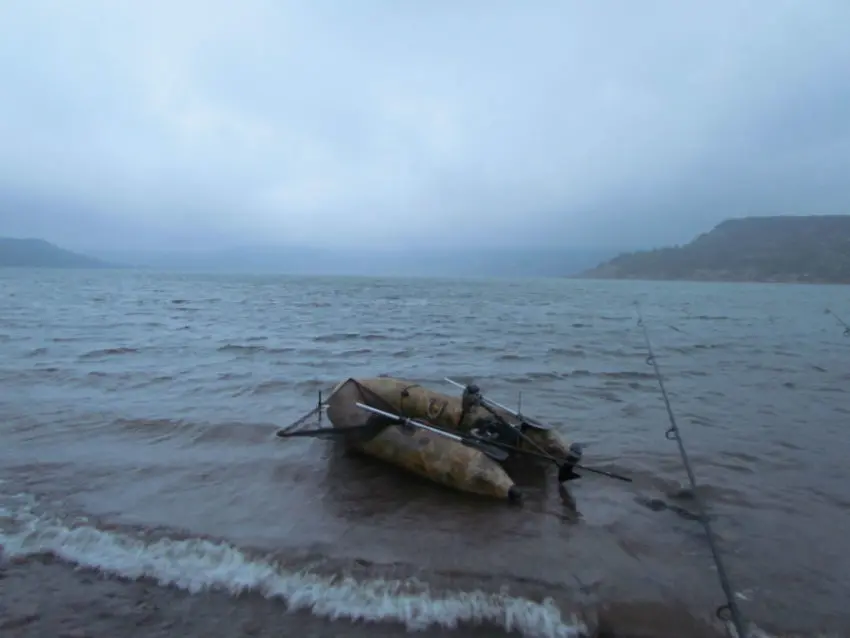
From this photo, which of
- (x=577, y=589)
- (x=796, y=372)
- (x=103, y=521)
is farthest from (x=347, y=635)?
(x=796, y=372)

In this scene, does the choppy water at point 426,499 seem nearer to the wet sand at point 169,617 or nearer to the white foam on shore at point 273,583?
the white foam on shore at point 273,583

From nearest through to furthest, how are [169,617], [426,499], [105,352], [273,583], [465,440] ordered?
[169,617]
[273,583]
[426,499]
[465,440]
[105,352]

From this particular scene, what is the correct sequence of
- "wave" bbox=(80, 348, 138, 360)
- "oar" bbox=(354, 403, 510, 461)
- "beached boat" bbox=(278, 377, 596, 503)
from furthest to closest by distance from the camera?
"wave" bbox=(80, 348, 138, 360)
"oar" bbox=(354, 403, 510, 461)
"beached boat" bbox=(278, 377, 596, 503)

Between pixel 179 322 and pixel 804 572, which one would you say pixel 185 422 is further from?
pixel 179 322

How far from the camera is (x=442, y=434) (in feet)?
25.3

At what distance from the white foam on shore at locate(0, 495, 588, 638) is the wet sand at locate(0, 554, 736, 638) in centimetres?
13

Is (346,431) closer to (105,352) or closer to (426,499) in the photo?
(426,499)

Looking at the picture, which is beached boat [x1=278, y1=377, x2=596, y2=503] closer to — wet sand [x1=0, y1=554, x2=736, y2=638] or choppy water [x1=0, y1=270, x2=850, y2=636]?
choppy water [x1=0, y1=270, x2=850, y2=636]

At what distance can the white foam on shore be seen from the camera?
15.6 ft

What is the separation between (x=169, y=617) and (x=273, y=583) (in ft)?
3.20

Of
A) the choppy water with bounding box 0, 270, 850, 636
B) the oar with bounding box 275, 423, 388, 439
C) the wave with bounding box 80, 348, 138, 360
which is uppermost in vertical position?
the oar with bounding box 275, 423, 388, 439

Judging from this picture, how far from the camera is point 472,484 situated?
23.6 feet

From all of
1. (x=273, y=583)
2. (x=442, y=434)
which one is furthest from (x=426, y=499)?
(x=273, y=583)

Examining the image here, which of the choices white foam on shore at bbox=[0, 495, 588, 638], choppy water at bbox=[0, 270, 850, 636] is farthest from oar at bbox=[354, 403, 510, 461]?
white foam on shore at bbox=[0, 495, 588, 638]
